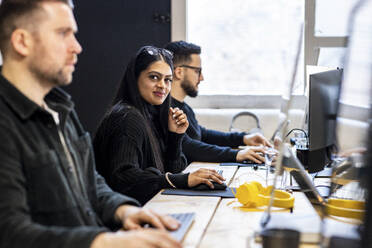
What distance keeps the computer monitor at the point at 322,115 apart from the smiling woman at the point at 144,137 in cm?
41

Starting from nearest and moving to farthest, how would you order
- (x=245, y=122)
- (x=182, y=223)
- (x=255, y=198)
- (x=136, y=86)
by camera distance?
(x=182, y=223), (x=255, y=198), (x=136, y=86), (x=245, y=122)

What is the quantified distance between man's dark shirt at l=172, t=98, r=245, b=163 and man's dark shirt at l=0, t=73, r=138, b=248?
4.42 feet

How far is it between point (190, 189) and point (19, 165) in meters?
0.85

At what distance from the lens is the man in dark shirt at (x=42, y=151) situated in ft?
3.57

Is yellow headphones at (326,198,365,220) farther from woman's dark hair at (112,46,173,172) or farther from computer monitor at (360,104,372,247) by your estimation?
woman's dark hair at (112,46,173,172)

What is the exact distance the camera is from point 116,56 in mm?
5027

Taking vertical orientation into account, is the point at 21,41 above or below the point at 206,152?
above

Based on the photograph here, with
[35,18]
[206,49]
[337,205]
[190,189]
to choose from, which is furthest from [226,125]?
[35,18]

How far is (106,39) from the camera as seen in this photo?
16.5 feet

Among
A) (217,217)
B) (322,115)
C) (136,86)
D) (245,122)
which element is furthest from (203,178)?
(245,122)

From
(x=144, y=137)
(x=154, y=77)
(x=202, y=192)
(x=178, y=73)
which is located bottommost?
(x=202, y=192)

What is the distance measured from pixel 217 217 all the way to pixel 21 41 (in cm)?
77

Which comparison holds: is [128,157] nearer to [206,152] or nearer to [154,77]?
[154,77]

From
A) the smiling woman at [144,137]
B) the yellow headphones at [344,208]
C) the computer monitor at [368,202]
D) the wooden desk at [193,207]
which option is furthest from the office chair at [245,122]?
the computer monitor at [368,202]
